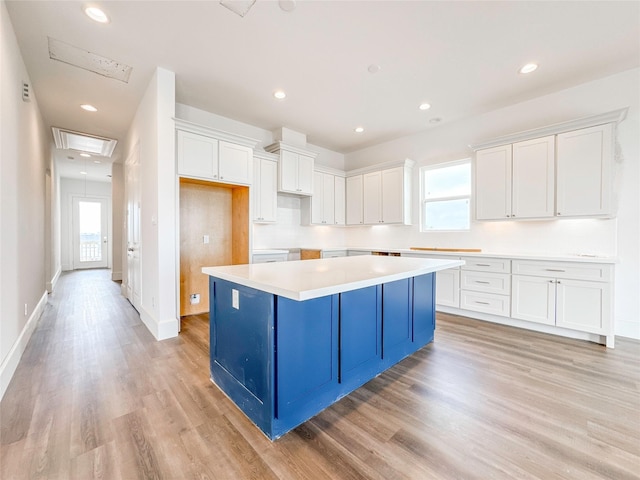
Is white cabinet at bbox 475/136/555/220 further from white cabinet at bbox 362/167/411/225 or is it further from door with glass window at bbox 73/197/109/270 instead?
door with glass window at bbox 73/197/109/270

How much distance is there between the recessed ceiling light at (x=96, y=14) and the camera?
7.22 ft

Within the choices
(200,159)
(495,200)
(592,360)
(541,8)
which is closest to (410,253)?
→ (495,200)

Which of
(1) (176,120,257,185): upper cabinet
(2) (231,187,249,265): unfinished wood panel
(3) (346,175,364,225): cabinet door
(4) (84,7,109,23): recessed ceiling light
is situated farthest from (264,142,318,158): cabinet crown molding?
(4) (84,7,109,23): recessed ceiling light

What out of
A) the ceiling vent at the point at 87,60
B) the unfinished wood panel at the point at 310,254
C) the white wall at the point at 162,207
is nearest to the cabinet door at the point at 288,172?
the unfinished wood panel at the point at 310,254

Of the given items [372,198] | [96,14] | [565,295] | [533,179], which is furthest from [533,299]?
[96,14]

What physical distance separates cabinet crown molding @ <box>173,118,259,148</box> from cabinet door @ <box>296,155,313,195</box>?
112cm

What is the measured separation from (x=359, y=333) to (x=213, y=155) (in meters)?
2.95

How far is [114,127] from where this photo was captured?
A: 4.67 metres

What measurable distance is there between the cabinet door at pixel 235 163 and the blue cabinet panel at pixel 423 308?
2740 mm

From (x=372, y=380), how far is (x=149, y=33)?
367 cm

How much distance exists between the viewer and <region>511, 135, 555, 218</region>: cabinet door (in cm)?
338

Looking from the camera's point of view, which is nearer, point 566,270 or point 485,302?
point 566,270

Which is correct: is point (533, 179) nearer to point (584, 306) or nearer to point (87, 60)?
point (584, 306)

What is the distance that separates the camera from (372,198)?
538 centimetres
